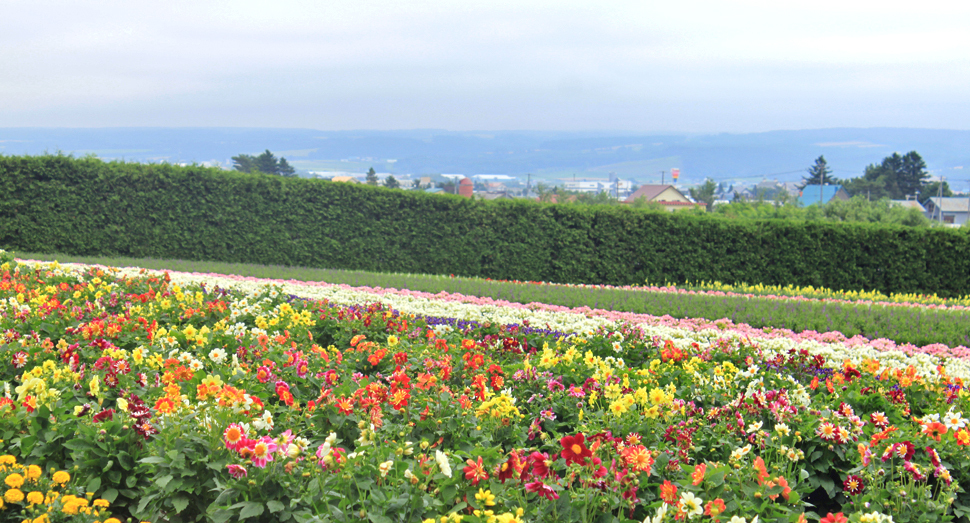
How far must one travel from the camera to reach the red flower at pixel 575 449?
85.7 inches

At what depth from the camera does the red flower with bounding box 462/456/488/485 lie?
2.24 metres

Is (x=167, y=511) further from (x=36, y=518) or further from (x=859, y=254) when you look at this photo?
(x=859, y=254)

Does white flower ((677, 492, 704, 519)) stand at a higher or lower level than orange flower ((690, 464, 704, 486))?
lower

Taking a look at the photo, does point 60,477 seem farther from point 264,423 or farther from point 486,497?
point 486,497

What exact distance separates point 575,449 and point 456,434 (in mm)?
957

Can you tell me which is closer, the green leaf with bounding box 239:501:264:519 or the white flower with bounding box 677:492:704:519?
the white flower with bounding box 677:492:704:519

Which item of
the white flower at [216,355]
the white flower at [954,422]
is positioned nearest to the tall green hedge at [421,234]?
the white flower at [216,355]

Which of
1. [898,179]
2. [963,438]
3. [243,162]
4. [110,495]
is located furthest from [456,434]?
[898,179]

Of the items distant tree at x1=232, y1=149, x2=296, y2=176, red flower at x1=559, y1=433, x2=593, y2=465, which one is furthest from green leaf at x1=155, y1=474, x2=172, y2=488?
distant tree at x1=232, y1=149, x2=296, y2=176

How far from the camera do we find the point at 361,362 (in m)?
4.32

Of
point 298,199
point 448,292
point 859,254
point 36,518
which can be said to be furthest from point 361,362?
point 859,254

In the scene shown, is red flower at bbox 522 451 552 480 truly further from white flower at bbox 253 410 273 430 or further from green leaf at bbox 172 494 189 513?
green leaf at bbox 172 494 189 513

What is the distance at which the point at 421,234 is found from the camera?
14633 millimetres

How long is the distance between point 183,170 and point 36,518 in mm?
14092
